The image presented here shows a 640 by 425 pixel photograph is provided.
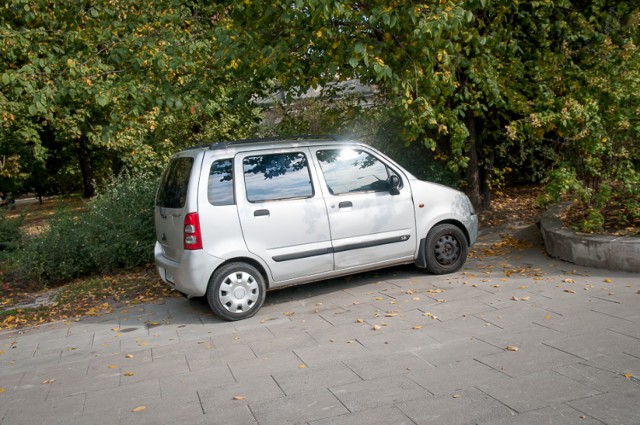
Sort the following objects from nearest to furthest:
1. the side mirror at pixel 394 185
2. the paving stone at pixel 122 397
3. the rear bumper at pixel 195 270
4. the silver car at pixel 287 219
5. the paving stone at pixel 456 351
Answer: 1. the paving stone at pixel 122 397
2. the paving stone at pixel 456 351
3. the rear bumper at pixel 195 270
4. the silver car at pixel 287 219
5. the side mirror at pixel 394 185

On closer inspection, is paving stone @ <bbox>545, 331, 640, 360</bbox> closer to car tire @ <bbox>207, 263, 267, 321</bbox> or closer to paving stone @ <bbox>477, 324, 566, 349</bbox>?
paving stone @ <bbox>477, 324, 566, 349</bbox>

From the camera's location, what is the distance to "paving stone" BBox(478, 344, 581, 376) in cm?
436

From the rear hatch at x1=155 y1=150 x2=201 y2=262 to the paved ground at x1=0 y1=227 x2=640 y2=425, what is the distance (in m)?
0.87

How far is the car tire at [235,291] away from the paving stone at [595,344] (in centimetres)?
300

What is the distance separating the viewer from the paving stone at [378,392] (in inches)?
157

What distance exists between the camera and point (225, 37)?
7.86 metres

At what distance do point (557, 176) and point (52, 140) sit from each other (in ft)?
67.5

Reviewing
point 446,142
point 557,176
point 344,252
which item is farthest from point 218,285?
point 446,142

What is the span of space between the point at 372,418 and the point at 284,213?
120 inches

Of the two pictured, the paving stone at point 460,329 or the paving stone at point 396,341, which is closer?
the paving stone at point 396,341

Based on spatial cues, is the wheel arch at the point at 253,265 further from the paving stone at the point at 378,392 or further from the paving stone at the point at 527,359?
the paving stone at the point at 527,359

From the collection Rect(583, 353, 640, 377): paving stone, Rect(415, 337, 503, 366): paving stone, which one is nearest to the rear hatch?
Rect(415, 337, 503, 366): paving stone

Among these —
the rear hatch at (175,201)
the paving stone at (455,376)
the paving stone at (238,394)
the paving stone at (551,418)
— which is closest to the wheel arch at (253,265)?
the rear hatch at (175,201)

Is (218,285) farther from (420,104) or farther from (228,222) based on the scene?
(420,104)
